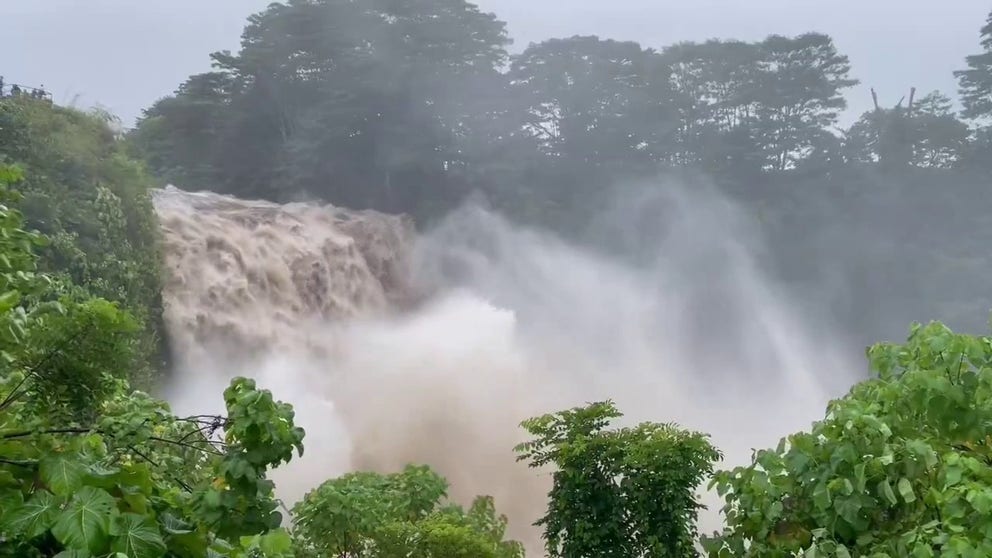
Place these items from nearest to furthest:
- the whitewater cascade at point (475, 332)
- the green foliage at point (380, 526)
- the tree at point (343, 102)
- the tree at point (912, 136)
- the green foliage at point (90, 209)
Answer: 1. the green foliage at point (380, 526)
2. the green foliage at point (90, 209)
3. the whitewater cascade at point (475, 332)
4. the tree at point (343, 102)
5. the tree at point (912, 136)

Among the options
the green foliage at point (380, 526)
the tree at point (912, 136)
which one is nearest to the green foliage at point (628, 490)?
the green foliage at point (380, 526)

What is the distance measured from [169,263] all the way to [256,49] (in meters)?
7.28

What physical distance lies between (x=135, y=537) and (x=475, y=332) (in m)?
12.1

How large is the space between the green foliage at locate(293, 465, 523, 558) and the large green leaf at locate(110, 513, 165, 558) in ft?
8.59

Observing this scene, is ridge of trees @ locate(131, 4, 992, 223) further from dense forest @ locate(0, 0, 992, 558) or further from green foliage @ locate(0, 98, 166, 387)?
green foliage @ locate(0, 98, 166, 387)

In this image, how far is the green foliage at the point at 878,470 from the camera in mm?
1985

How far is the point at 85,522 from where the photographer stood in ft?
4.07

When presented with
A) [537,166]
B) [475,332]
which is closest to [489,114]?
[537,166]

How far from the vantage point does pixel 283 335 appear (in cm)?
1113

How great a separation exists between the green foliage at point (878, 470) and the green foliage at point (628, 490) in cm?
206

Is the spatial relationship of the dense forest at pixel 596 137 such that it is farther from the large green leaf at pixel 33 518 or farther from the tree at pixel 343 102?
the large green leaf at pixel 33 518

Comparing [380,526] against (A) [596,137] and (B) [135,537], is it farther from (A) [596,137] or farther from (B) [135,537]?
(A) [596,137]

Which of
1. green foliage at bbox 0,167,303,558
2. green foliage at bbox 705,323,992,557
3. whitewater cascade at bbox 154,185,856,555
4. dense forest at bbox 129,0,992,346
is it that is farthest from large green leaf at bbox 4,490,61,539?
dense forest at bbox 129,0,992,346

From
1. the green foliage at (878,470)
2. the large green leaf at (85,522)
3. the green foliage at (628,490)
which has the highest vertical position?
the green foliage at (628,490)
